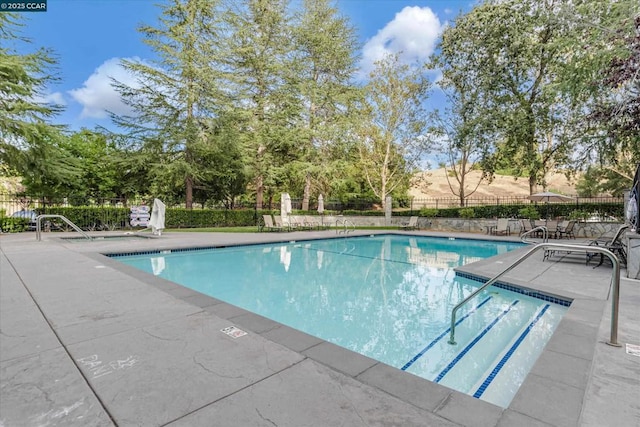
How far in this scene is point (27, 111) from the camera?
14.7 m

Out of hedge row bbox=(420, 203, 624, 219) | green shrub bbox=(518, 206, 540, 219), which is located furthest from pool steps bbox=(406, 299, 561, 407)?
hedge row bbox=(420, 203, 624, 219)

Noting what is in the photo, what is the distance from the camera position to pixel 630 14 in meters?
8.20

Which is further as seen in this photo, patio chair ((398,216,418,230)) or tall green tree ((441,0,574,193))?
patio chair ((398,216,418,230))

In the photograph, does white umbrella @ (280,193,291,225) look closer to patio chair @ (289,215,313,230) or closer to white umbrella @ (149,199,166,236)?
patio chair @ (289,215,313,230)

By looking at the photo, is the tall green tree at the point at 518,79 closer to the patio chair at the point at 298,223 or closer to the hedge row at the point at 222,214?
the hedge row at the point at 222,214

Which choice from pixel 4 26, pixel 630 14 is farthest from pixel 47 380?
pixel 4 26

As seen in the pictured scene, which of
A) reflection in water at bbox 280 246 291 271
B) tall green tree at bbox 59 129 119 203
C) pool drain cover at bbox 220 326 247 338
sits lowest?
reflection in water at bbox 280 246 291 271

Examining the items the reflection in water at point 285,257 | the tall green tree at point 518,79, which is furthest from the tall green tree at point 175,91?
the tall green tree at point 518,79

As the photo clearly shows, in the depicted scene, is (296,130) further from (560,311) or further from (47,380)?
(47,380)

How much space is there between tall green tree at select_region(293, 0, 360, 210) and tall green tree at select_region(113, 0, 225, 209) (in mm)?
6036

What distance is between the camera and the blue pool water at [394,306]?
317cm

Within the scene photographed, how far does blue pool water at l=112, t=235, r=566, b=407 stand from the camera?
125 inches

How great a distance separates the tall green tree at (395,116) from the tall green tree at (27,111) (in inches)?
725

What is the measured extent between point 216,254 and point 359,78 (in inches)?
767
